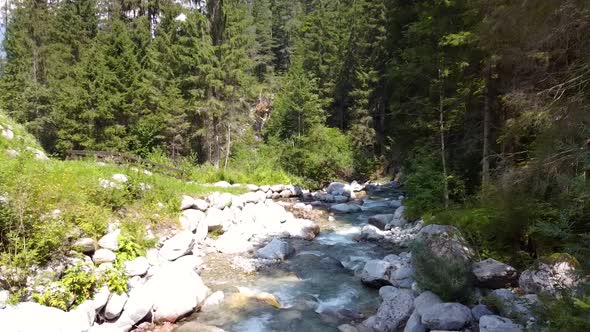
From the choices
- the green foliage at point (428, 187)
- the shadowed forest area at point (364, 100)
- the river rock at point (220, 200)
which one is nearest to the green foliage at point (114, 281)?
the river rock at point (220, 200)

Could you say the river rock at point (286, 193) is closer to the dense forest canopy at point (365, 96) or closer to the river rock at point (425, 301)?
the dense forest canopy at point (365, 96)

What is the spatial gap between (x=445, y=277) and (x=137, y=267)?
6.46 metres

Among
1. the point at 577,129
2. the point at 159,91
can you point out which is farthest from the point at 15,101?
the point at 577,129

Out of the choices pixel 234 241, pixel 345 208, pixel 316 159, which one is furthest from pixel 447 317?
pixel 316 159

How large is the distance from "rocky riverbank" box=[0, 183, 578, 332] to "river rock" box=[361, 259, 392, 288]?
3cm

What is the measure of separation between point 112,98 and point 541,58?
82.3ft

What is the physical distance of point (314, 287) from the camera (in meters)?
9.30

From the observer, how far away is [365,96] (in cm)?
3186

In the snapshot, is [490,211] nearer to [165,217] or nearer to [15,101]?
[165,217]

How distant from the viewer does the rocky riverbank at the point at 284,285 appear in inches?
233

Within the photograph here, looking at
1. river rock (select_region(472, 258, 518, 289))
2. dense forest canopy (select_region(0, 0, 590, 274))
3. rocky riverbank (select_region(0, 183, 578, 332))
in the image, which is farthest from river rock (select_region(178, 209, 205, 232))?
river rock (select_region(472, 258, 518, 289))

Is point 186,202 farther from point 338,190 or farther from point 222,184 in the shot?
point 338,190

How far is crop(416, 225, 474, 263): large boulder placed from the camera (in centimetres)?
690

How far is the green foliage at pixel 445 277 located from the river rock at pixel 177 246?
21.4 ft
